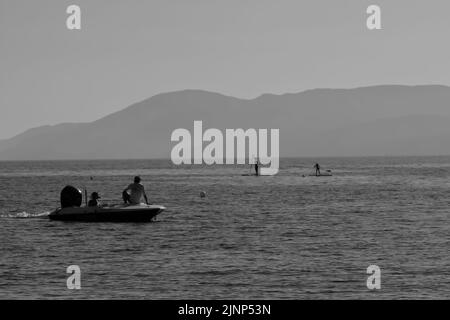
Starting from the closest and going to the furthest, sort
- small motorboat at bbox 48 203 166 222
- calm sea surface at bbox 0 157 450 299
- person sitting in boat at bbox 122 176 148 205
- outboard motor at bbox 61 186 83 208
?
calm sea surface at bbox 0 157 450 299 → person sitting in boat at bbox 122 176 148 205 → small motorboat at bbox 48 203 166 222 → outboard motor at bbox 61 186 83 208

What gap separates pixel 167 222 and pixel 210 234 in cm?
854

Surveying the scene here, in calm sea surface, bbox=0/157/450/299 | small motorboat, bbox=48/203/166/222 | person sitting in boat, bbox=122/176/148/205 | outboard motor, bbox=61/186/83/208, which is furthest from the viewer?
outboard motor, bbox=61/186/83/208

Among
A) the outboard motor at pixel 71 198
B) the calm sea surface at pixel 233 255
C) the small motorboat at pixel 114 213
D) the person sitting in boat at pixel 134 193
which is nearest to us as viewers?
the calm sea surface at pixel 233 255

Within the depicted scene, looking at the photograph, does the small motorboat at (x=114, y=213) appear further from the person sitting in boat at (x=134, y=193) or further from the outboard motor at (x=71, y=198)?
the outboard motor at (x=71, y=198)

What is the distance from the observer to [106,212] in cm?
5222

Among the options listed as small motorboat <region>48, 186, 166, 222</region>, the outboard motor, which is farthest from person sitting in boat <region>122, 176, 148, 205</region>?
the outboard motor

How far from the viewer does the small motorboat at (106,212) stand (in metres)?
52.3

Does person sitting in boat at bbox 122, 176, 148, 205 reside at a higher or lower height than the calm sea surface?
higher

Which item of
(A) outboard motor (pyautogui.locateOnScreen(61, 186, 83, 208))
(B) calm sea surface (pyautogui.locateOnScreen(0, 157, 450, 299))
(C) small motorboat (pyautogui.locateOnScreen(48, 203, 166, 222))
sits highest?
(A) outboard motor (pyautogui.locateOnScreen(61, 186, 83, 208))

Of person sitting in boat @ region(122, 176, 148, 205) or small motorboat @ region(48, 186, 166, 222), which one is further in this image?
small motorboat @ region(48, 186, 166, 222)

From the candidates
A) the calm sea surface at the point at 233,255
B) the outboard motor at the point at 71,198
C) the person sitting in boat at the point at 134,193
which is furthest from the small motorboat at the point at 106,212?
the calm sea surface at the point at 233,255

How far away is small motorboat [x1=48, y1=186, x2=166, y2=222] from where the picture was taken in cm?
5228

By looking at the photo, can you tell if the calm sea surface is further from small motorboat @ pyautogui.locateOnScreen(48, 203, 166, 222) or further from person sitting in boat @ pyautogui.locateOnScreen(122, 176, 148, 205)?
person sitting in boat @ pyautogui.locateOnScreen(122, 176, 148, 205)
